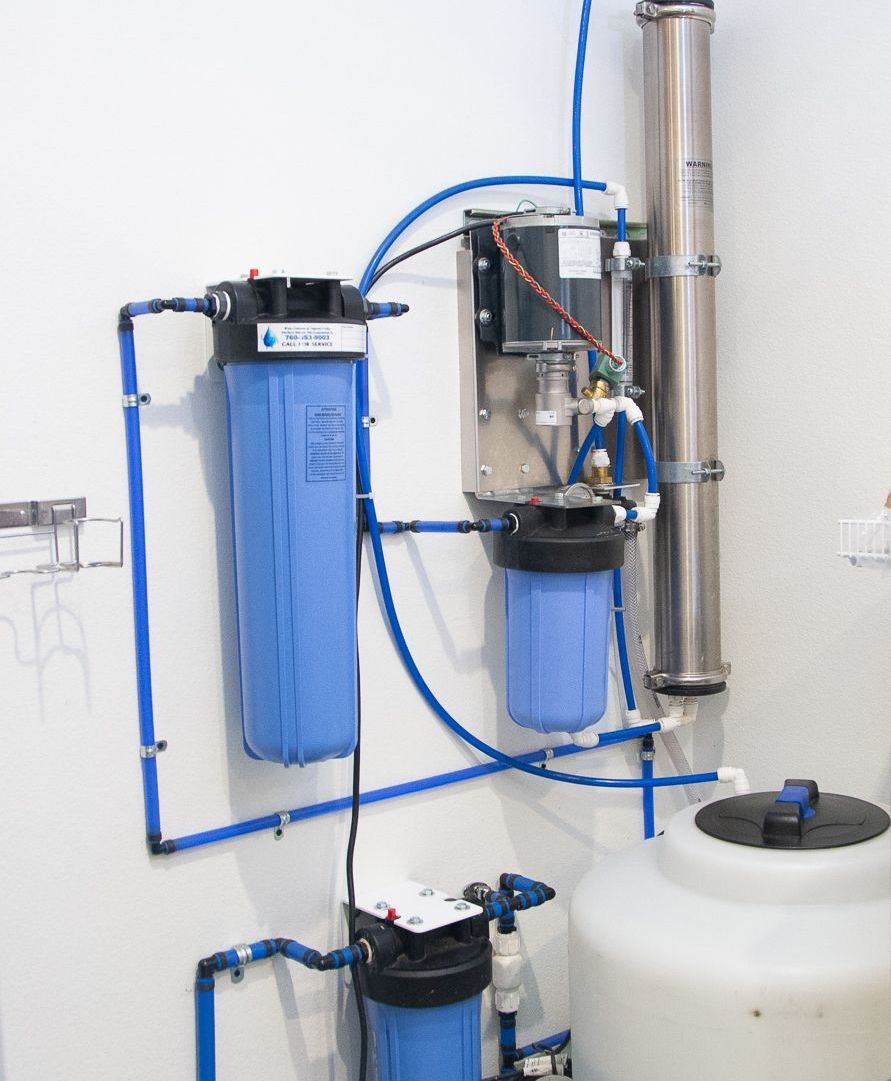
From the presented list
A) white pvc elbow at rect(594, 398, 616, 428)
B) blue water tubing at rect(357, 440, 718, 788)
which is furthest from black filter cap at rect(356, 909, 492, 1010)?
white pvc elbow at rect(594, 398, 616, 428)

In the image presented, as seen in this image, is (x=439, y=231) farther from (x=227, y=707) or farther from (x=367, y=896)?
(x=367, y=896)

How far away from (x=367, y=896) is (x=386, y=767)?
192mm

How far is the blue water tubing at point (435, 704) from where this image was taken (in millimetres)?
1860

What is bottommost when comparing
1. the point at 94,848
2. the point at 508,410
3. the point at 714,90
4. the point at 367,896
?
the point at 367,896

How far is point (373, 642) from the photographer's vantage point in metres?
1.91

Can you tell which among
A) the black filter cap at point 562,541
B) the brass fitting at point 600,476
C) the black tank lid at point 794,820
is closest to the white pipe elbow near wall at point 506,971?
the black tank lid at point 794,820

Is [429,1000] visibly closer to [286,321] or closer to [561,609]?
[561,609]

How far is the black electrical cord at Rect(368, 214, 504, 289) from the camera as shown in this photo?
186cm

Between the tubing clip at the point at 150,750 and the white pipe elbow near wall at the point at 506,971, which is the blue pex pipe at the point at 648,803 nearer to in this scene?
the white pipe elbow near wall at the point at 506,971

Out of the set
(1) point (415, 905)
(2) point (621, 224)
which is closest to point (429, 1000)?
(1) point (415, 905)

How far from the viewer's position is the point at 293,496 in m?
1.60

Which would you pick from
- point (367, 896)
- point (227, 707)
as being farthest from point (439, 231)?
point (367, 896)

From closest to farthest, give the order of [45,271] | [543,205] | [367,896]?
[45,271] < [367,896] < [543,205]

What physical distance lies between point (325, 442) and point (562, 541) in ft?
1.37
